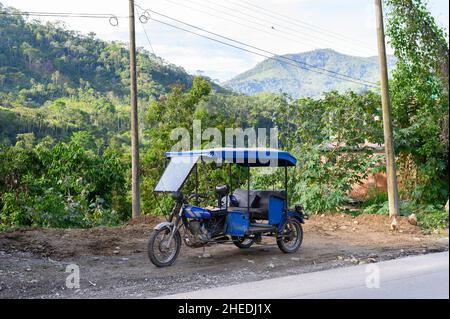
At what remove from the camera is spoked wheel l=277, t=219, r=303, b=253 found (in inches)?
456

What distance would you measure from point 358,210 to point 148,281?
32.3 ft

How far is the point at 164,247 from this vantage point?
10.1 m

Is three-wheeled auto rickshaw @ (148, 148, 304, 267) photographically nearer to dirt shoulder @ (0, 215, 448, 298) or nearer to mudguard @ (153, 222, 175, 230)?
mudguard @ (153, 222, 175, 230)

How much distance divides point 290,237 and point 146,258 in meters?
2.88

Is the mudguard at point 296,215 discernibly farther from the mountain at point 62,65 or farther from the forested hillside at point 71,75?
the mountain at point 62,65

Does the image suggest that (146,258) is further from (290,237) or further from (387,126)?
(387,126)

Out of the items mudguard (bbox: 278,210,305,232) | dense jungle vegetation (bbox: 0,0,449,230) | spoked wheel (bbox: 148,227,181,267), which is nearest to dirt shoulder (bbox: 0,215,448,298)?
spoked wheel (bbox: 148,227,181,267)

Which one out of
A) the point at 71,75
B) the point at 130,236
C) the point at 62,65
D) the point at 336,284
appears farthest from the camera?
the point at 62,65

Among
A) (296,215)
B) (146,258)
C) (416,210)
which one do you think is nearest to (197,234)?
(146,258)

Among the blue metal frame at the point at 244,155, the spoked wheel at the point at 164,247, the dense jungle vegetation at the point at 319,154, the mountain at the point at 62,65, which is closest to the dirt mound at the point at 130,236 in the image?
the dense jungle vegetation at the point at 319,154

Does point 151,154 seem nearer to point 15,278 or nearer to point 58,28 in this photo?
point 15,278

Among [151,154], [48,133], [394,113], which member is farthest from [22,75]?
[394,113]

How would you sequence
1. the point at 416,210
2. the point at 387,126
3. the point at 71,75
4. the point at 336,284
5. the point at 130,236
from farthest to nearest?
the point at 71,75
the point at 416,210
the point at 387,126
the point at 130,236
the point at 336,284

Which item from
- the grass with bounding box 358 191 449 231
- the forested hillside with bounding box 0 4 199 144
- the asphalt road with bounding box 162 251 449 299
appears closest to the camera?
the asphalt road with bounding box 162 251 449 299
